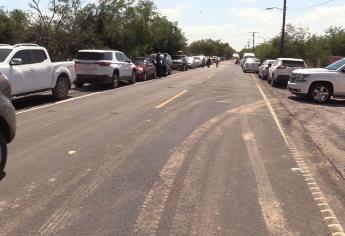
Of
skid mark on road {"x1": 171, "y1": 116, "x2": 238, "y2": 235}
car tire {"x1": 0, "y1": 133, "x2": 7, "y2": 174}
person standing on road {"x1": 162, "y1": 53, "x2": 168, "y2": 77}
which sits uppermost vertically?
car tire {"x1": 0, "y1": 133, "x2": 7, "y2": 174}

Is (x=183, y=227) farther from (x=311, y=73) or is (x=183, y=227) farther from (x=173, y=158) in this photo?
(x=311, y=73)

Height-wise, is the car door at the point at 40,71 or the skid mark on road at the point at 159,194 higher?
the car door at the point at 40,71

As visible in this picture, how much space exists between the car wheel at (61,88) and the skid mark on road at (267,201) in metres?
9.17

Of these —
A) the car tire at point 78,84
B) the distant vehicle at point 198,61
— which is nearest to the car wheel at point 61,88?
the car tire at point 78,84

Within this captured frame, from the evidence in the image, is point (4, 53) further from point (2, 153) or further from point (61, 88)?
point (2, 153)

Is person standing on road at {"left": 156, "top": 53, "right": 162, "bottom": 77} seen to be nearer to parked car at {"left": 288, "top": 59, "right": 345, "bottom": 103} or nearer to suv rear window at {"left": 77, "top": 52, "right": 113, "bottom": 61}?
suv rear window at {"left": 77, "top": 52, "right": 113, "bottom": 61}

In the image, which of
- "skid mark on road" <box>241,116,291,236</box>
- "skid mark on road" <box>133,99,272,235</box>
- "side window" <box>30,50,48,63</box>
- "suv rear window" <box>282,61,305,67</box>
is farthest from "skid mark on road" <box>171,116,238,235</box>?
"suv rear window" <box>282,61,305,67</box>

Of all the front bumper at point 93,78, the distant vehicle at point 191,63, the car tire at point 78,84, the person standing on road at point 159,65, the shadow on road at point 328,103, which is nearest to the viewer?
the shadow on road at point 328,103

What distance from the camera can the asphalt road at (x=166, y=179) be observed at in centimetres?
502

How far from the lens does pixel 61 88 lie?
54.2 feet

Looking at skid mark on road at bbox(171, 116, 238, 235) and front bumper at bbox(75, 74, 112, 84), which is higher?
skid mark on road at bbox(171, 116, 238, 235)

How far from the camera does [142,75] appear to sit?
2858cm

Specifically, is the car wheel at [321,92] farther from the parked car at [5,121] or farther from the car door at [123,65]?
the parked car at [5,121]

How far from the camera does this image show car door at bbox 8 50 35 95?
539 inches
